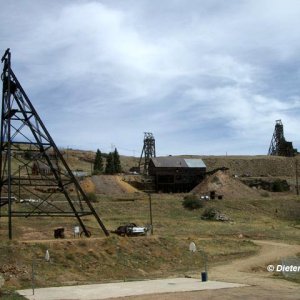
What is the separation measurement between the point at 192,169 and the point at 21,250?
77.6 metres

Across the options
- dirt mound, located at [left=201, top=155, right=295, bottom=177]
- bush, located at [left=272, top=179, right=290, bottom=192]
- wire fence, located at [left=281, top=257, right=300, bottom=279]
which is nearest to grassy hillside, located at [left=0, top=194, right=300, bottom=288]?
wire fence, located at [left=281, top=257, right=300, bottom=279]

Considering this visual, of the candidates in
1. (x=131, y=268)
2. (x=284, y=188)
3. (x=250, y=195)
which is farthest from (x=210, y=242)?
(x=284, y=188)

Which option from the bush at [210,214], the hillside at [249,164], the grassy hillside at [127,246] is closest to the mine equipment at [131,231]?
the grassy hillside at [127,246]

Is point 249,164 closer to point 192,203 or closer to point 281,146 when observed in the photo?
point 281,146

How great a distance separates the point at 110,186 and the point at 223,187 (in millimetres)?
20897

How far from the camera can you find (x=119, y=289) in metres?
20.8

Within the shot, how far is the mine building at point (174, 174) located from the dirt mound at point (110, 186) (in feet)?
22.8

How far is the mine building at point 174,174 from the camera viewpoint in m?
101

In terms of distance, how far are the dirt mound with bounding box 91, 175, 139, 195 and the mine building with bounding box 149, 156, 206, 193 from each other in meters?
6.95

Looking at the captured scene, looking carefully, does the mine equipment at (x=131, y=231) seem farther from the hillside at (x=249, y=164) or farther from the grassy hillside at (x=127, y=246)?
the hillside at (x=249, y=164)

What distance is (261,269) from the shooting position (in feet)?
105

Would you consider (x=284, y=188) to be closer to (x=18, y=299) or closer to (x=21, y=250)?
(x=21, y=250)

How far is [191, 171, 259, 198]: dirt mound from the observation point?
90.4m

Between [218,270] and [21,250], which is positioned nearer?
[21,250]
